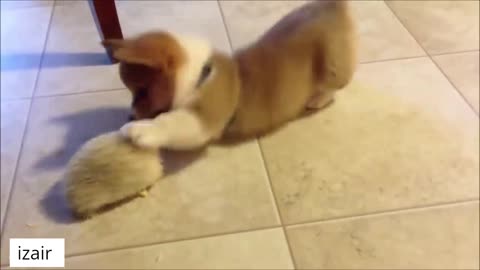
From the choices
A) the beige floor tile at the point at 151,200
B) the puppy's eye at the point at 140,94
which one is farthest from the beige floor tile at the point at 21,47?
the puppy's eye at the point at 140,94

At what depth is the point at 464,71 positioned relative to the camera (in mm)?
1231

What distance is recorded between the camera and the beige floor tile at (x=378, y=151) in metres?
0.97

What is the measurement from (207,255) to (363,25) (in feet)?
2.52

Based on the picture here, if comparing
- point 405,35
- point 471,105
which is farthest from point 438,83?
point 405,35

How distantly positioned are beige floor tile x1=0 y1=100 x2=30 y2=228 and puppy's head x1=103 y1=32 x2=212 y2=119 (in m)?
0.27

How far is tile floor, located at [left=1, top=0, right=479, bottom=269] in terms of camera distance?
0.90m

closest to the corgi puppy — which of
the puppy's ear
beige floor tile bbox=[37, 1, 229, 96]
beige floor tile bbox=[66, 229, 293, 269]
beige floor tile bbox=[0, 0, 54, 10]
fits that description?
the puppy's ear

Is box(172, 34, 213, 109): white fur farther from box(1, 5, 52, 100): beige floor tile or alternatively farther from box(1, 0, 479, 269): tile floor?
box(1, 5, 52, 100): beige floor tile

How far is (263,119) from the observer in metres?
1.04

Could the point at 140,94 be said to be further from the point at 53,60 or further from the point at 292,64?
the point at 53,60

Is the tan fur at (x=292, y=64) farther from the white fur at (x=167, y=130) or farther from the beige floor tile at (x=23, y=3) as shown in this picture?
the beige floor tile at (x=23, y=3)

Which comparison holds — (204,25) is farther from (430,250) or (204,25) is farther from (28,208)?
(430,250)

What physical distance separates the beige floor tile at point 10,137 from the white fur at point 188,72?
0.34 meters

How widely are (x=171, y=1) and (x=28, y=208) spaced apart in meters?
0.76
